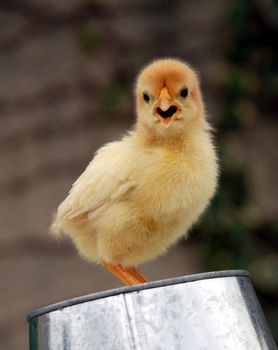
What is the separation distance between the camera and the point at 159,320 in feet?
2.70

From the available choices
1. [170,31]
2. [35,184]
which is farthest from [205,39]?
[35,184]

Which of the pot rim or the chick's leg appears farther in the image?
the chick's leg

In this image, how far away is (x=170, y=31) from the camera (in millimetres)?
2943

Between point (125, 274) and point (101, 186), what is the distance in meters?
0.11

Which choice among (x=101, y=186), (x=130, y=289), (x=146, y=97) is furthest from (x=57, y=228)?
(x=130, y=289)

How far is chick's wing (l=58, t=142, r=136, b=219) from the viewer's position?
107 cm

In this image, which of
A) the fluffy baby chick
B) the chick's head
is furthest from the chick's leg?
the chick's head

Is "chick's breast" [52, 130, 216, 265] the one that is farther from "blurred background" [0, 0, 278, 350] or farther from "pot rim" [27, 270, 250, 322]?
"blurred background" [0, 0, 278, 350]

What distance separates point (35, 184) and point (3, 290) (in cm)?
36

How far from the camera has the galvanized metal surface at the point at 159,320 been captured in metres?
0.82

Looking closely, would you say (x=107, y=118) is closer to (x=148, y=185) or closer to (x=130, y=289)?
(x=148, y=185)

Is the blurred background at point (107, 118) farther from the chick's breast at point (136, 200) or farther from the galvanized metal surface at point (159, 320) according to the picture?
the galvanized metal surface at point (159, 320)

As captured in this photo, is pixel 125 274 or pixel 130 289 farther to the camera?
pixel 125 274

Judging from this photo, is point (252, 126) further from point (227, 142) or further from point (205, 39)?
point (205, 39)
